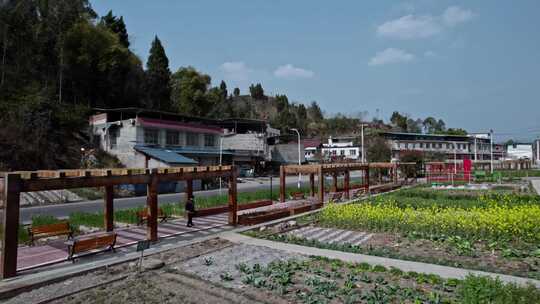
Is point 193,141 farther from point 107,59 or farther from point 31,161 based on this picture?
point 31,161

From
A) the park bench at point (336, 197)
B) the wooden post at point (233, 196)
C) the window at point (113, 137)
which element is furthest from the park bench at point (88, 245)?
the window at point (113, 137)

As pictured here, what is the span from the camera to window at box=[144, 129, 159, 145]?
40250 millimetres

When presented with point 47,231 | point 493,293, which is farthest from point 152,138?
point 493,293

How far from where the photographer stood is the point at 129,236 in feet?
46.0

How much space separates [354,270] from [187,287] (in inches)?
157

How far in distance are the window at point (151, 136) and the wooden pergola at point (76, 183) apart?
87.8 ft

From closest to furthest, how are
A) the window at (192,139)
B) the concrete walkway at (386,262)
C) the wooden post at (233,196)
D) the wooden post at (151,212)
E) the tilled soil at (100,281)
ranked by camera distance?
the tilled soil at (100,281)
the concrete walkway at (386,262)
the wooden post at (151,212)
the wooden post at (233,196)
the window at (192,139)

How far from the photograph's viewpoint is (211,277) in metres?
8.95

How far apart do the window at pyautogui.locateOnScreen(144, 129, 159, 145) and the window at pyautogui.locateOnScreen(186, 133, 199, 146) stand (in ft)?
15.1

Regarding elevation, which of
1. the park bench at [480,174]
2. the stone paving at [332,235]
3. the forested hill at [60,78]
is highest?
the forested hill at [60,78]

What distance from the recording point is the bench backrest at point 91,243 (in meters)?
10.3

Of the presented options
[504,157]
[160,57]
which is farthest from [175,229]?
[504,157]

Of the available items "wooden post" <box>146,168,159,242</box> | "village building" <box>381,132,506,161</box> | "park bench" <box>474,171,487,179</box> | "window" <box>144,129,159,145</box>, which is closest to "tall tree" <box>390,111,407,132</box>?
"village building" <box>381,132,506,161</box>

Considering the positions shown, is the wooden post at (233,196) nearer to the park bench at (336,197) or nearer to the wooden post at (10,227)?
the wooden post at (10,227)
